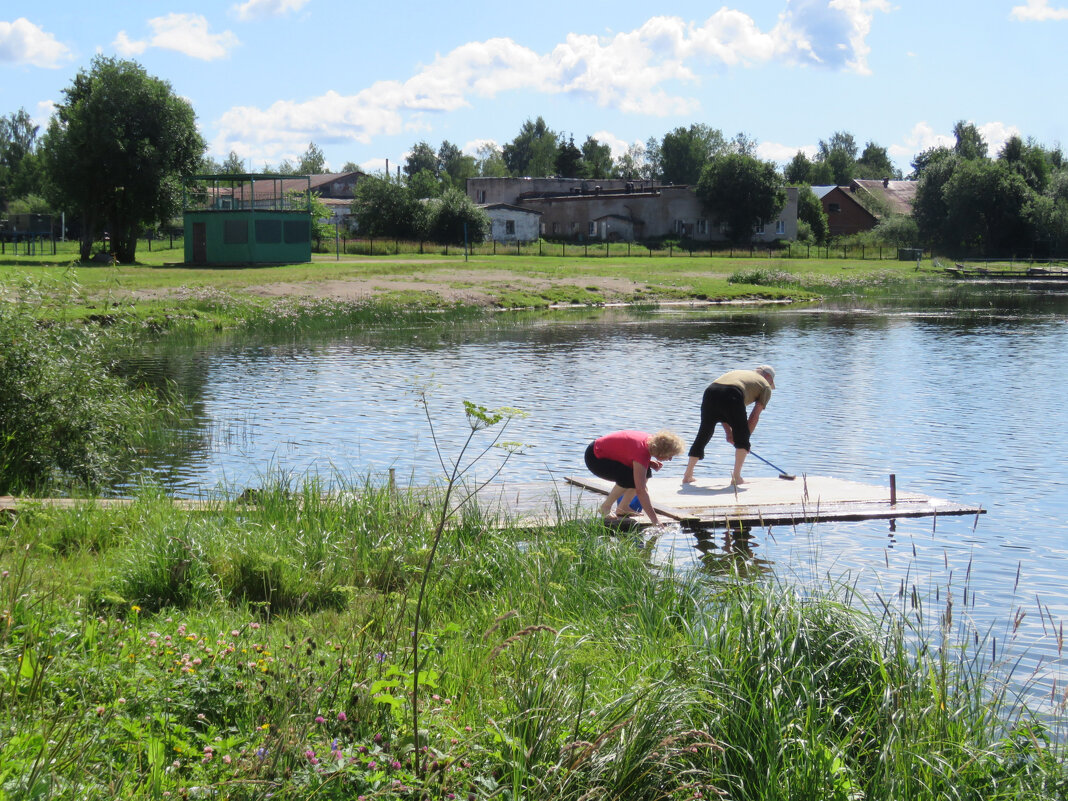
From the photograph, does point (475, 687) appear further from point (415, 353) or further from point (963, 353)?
point (963, 353)

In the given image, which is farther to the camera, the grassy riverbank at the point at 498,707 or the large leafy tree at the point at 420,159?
the large leafy tree at the point at 420,159

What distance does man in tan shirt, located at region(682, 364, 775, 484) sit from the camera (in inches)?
478

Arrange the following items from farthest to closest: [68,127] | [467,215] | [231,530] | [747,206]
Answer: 1. [747,206]
2. [467,215]
3. [68,127]
4. [231,530]

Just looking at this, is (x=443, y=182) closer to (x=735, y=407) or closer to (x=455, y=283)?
(x=455, y=283)

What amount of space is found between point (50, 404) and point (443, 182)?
3545 inches

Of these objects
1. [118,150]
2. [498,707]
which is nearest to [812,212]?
[118,150]

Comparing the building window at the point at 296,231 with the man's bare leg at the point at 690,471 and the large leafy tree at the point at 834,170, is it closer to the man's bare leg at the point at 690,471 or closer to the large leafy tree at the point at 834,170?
the man's bare leg at the point at 690,471

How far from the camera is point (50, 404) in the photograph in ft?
37.3

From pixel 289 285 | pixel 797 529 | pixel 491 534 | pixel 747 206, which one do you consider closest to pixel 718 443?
pixel 797 529

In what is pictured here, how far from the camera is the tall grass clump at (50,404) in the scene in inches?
439

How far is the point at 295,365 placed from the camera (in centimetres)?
2589

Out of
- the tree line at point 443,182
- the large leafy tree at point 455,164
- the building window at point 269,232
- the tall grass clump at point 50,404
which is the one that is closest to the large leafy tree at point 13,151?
the tree line at point 443,182

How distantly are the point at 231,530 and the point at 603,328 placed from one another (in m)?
28.7

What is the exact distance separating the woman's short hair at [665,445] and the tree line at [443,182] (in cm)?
5190
